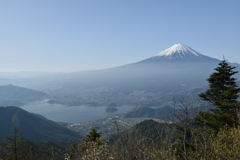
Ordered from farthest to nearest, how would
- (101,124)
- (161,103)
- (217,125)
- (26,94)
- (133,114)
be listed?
(26,94)
(161,103)
(133,114)
(101,124)
(217,125)

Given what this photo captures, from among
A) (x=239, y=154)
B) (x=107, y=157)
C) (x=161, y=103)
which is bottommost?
(x=161, y=103)

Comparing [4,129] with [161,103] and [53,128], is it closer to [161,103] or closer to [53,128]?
[53,128]

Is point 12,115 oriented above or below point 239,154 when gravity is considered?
below

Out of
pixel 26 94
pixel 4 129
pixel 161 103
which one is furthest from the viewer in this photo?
pixel 26 94

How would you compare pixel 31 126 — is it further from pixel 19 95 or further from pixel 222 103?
pixel 19 95

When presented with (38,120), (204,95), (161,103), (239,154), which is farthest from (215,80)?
(161,103)

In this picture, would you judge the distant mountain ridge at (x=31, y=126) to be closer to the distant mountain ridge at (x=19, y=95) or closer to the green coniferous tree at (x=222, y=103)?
the green coniferous tree at (x=222, y=103)

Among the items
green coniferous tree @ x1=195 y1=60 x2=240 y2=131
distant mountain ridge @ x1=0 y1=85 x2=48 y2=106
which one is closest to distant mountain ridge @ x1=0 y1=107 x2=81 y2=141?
green coniferous tree @ x1=195 y1=60 x2=240 y2=131

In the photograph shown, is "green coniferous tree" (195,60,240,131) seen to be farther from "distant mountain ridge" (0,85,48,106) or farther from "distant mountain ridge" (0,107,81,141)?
"distant mountain ridge" (0,85,48,106)
